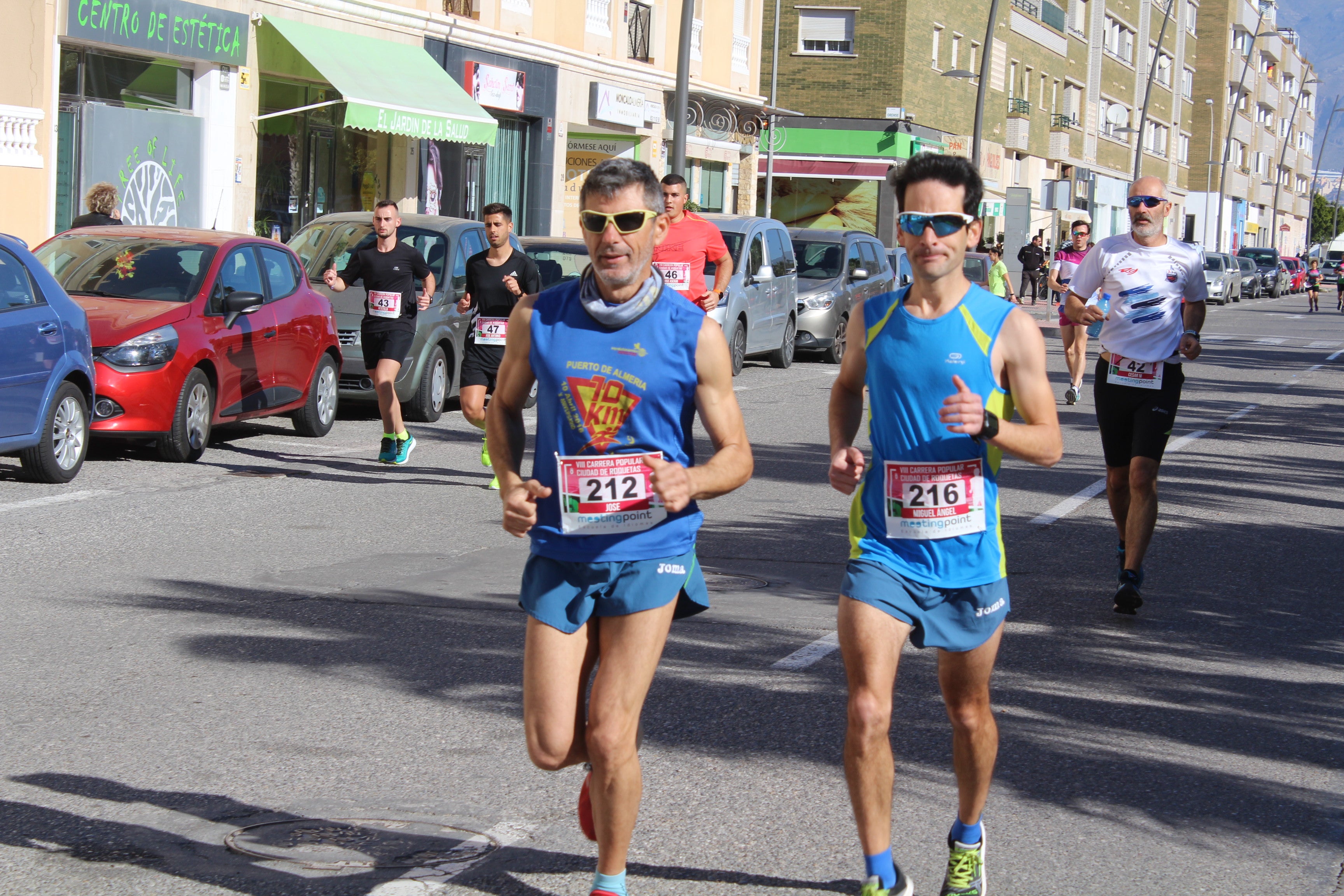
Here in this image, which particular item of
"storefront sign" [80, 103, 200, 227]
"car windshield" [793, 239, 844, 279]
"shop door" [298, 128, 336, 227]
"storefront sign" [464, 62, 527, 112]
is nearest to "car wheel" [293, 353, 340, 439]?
"storefront sign" [80, 103, 200, 227]

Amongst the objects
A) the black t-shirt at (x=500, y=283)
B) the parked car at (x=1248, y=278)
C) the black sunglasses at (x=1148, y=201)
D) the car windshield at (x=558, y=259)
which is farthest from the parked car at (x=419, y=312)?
the parked car at (x=1248, y=278)

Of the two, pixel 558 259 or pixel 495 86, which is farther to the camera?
pixel 495 86

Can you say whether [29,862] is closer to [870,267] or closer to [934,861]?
[934,861]

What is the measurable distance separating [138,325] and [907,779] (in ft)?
26.6

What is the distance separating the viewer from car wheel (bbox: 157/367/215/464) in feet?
38.7

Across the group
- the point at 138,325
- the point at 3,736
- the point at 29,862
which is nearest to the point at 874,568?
the point at 29,862

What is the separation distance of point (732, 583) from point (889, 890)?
450 cm

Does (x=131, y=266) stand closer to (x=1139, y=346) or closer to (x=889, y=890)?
(x=1139, y=346)

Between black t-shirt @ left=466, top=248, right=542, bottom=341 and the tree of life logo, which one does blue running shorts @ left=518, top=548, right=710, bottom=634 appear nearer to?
black t-shirt @ left=466, top=248, right=542, bottom=341

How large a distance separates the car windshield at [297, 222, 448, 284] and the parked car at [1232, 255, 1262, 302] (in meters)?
56.0

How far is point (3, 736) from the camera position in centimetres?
533

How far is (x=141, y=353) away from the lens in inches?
458

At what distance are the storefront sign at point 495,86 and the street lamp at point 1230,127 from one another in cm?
5203

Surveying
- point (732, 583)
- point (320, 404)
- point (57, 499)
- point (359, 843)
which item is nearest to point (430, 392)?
point (320, 404)
